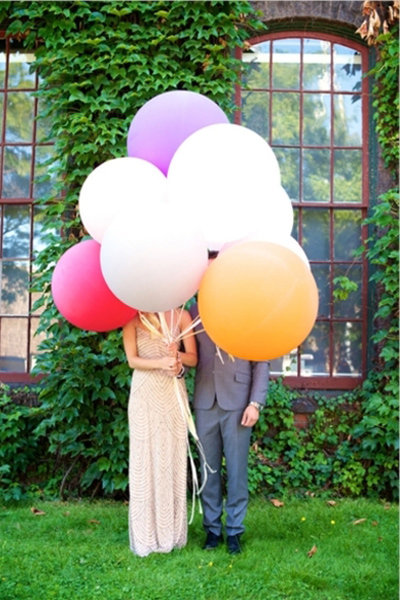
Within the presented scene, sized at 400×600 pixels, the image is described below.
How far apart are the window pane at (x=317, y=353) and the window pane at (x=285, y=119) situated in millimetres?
1679

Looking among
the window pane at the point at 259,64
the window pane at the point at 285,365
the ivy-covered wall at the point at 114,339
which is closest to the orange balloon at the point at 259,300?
the ivy-covered wall at the point at 114,339

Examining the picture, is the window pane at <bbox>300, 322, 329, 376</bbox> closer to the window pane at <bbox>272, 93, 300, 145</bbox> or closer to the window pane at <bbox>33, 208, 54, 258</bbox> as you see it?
the window pane at <bbox>272, 93, 300, 145</bbox>

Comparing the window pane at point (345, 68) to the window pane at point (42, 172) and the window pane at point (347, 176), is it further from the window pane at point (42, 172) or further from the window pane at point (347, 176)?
the window pane at point (42, 172)

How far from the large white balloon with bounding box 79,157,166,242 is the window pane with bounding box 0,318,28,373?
9.58 ft

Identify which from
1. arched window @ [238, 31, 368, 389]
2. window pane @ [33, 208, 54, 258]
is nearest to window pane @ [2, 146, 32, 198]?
window pane @ [33, 208, 54, 258]

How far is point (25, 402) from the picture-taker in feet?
19.0

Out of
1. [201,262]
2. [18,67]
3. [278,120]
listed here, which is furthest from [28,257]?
[201,262]

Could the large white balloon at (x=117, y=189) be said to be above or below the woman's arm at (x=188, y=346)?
above

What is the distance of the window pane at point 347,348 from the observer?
6004 mm

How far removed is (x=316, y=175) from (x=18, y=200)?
265 centimetres

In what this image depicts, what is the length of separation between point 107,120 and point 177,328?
2503 millimetres

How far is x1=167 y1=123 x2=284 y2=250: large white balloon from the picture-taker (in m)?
3.03

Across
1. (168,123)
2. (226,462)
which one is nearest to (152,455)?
(226,462)

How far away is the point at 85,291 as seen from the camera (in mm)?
3309
